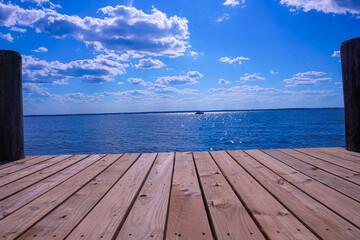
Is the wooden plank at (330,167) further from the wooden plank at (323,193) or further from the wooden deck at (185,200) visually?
the wooden plank at (323,193)

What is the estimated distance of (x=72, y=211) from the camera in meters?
1.67

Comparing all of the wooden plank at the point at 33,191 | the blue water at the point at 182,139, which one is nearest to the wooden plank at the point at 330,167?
the wooden plank at the point at 33,191

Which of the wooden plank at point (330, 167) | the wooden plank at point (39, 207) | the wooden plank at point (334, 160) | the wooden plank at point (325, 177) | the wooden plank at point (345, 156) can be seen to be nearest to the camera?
the wooden plank at point (39, 207)

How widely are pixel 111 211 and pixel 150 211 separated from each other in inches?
11.3

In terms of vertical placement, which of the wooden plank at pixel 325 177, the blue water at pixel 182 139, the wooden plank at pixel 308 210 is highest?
the wooden plank at pixel 325 177

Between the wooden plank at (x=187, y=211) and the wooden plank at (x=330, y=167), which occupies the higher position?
the wooden plank at (x=330, y=167)

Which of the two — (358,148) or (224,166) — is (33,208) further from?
(358,148)

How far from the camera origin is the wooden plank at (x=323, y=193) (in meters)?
1.58

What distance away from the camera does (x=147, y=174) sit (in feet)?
8.70

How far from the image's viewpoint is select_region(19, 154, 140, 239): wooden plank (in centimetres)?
137

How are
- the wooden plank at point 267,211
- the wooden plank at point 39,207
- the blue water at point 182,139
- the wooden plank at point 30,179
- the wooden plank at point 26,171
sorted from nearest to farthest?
the wooden plank at point 267,211 → the wooden plank at point 39,207 → the wooden plank at point 30,179 → the wooden plank at point 26,171 → the blue water at point 182,139

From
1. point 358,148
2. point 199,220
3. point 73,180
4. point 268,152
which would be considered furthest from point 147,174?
point 358,148

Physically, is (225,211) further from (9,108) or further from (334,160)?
(9,108)

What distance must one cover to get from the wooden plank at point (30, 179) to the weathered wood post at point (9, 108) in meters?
0.97
